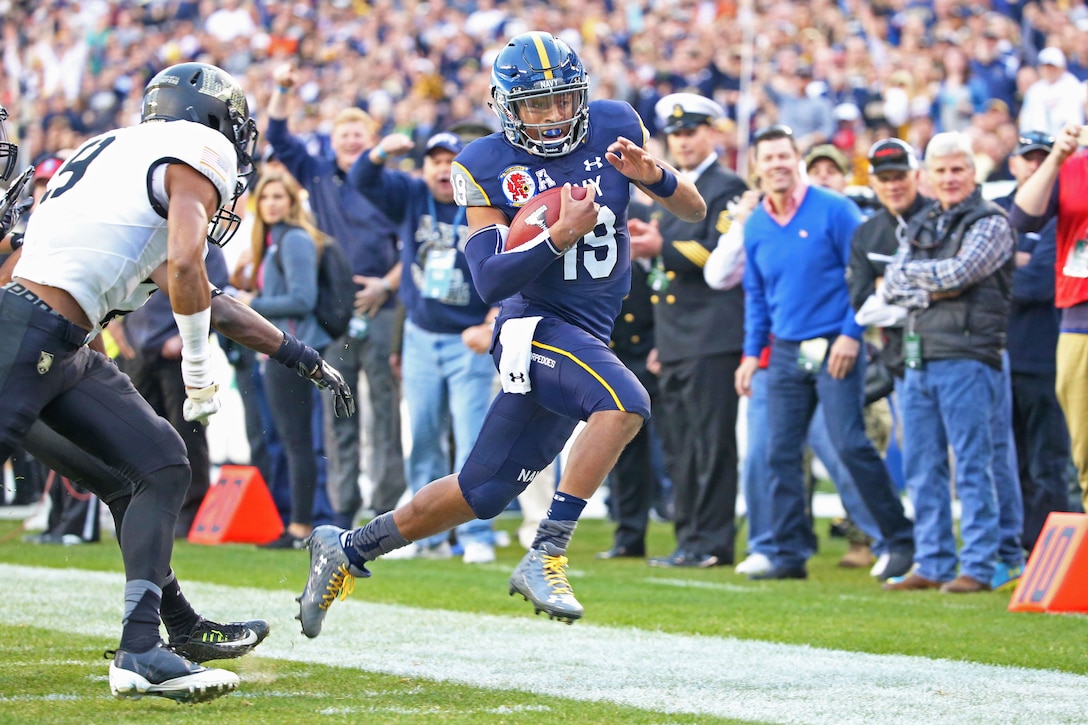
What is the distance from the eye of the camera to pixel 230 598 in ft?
21.1

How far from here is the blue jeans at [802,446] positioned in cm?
736

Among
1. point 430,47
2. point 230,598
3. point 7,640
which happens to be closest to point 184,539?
point 230,598

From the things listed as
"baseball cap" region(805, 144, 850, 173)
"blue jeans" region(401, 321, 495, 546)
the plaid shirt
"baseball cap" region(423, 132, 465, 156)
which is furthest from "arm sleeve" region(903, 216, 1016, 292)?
"baseball cap" region(423, 132, 465, 156)

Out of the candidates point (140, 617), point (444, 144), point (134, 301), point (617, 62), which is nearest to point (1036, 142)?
point (444, 144)

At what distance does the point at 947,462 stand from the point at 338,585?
11.4ft

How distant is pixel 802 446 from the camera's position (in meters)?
7.68

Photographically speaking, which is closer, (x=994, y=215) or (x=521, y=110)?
(x=521, y=110)

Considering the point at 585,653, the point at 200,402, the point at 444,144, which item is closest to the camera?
the point at 200,402

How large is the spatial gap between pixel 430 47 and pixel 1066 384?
46.7 feet

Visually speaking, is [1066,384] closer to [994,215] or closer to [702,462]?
[994,215]

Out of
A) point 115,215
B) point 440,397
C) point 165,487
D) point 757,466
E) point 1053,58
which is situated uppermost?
point 1053,58

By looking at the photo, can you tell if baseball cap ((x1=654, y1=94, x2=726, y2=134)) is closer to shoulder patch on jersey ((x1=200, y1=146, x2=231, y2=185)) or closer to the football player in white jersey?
the football player in white jersey

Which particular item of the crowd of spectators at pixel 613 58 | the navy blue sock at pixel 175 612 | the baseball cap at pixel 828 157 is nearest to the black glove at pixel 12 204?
the navy blue sock at pixel 175 612

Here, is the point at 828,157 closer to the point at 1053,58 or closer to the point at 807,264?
the point at 807,264
